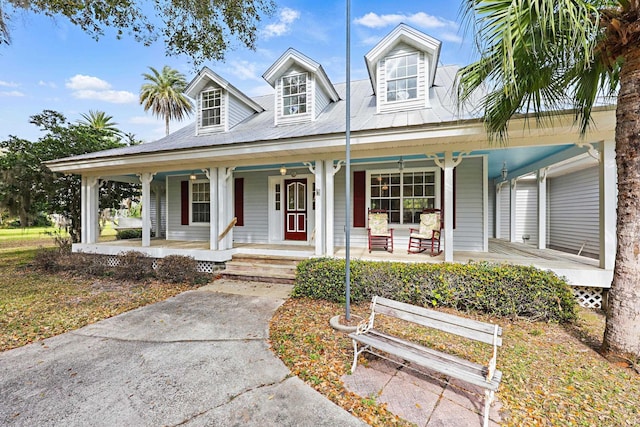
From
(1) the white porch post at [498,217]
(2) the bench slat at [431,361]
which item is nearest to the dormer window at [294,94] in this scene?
(2) the bench slat at [431,361]

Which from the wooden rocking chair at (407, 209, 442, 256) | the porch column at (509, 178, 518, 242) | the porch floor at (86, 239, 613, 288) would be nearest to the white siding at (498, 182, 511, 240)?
the porch column at (509, 178, 518, 242)

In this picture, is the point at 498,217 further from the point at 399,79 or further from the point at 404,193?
the point at 399,79

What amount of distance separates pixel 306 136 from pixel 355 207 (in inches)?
115

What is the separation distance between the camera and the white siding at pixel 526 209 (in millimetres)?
9805

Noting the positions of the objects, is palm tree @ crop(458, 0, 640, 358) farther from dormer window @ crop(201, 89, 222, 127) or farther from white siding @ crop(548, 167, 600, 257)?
dormer window @ crop(201, 89, 222, 127)

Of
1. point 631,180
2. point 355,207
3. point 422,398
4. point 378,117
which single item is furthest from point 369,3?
point 422,398

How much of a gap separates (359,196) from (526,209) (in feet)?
21.3

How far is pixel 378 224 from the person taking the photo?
23.3 ft

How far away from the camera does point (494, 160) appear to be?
288 inches

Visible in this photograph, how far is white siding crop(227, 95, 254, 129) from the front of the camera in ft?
29.5

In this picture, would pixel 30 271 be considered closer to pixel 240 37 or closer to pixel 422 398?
pixel 240 37

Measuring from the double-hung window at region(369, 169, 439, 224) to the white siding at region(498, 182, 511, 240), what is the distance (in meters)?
4.99

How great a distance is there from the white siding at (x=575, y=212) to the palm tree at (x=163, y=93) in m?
25.5

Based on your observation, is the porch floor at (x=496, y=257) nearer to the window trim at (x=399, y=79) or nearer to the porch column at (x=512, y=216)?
the porch column at (x=512, y=216)
